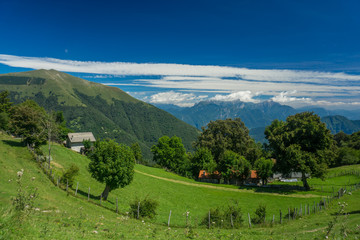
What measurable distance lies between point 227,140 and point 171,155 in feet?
76.1

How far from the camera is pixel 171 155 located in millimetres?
86250

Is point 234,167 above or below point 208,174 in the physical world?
above

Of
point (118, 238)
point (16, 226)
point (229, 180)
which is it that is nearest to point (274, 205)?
point (229, 180)

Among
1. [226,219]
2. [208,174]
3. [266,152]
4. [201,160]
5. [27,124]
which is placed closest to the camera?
[226,219]

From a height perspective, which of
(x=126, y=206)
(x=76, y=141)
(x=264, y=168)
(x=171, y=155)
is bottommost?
(x=171, y=155)

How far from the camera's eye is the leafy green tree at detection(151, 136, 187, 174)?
8662 centimetres

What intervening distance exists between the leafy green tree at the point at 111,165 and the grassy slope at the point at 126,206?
306 cm

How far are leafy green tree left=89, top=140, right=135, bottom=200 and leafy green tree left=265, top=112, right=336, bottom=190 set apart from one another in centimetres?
3392

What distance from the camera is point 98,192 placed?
112 feet

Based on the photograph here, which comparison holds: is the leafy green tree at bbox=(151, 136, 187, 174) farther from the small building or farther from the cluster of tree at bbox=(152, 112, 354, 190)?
the small building

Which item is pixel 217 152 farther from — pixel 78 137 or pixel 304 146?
pixel 78 137

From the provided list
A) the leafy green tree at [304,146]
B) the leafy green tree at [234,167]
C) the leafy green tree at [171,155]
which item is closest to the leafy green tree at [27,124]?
the leafy green tree at [234,167]

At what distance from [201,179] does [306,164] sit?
36.9 metres

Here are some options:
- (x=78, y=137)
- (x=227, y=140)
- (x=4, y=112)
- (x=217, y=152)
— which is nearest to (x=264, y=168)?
(x=227, y=140)
